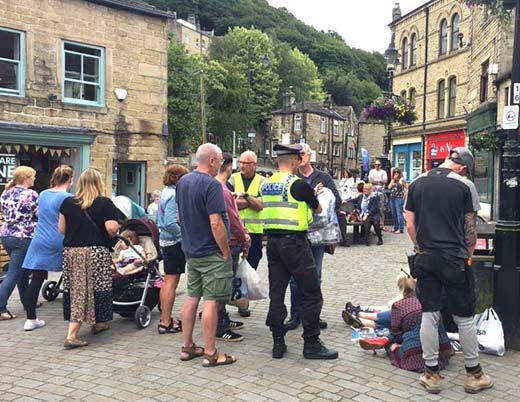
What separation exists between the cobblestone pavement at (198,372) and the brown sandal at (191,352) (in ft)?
0.21

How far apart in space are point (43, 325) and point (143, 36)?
11443 millimetres

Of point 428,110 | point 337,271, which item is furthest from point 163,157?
point 428,110

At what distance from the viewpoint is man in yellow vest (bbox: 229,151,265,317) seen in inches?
243

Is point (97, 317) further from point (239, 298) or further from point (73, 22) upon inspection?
point (73, 22)

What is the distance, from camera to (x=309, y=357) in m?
5.01

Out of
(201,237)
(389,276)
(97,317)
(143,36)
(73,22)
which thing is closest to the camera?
(201,237)

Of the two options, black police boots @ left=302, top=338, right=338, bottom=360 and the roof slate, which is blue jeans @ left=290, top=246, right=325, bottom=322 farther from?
the roof slate

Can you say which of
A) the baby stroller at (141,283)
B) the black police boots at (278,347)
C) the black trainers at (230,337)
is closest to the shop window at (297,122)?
the baby stroller at (141,283)

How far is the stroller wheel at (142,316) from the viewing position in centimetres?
600

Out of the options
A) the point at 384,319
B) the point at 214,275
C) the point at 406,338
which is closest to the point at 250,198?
the point at 214,275

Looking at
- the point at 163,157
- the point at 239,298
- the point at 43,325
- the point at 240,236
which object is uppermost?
the point at 163,157

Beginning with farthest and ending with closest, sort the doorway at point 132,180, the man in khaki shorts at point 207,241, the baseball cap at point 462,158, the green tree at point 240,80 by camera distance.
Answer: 1. the green tree at point 240,80
2. the doorway at point 132,180
3. the man in khaki shorts at point 207,241
4. the baseball cap at point 462,158

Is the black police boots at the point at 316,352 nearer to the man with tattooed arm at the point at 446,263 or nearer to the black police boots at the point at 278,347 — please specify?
the black police boots at the point at 278,347

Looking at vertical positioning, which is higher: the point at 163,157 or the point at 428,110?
the point at 428,110
